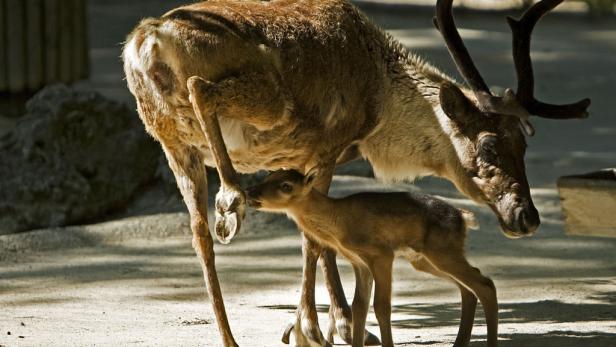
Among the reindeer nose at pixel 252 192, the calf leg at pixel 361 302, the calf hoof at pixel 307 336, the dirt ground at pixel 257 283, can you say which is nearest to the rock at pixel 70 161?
the dirt ground at pixel 257 283

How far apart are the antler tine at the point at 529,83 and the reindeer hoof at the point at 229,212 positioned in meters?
2.20

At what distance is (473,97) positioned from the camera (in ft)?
28.3

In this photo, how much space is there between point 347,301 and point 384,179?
0.97 metres

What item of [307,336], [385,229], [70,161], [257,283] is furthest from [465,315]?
[70,161]

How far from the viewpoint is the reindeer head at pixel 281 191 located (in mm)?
7594

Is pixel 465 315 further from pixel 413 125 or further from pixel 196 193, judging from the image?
pixel 196 193

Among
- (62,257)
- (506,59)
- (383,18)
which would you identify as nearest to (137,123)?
(62,257)

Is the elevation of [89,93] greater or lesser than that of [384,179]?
lesser

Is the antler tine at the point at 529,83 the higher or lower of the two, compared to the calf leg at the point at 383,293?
higher

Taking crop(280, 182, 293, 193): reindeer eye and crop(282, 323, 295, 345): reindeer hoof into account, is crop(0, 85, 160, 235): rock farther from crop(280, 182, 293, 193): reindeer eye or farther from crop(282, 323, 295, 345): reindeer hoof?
crop(280, 182, 293, 193): reindeer eye

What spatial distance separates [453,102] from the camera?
8.36 meters

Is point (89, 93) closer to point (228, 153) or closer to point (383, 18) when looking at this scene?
point (228, 153)

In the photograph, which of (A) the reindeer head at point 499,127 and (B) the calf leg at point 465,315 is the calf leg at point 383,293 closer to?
(B) the calf leg at point 465,315

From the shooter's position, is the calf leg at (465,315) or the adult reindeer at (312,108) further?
the calf leg at (465,315)
